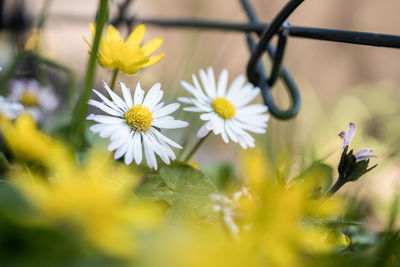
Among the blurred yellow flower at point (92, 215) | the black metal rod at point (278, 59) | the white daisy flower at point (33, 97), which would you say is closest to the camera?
the blurred yellow flower at point (92, 215)

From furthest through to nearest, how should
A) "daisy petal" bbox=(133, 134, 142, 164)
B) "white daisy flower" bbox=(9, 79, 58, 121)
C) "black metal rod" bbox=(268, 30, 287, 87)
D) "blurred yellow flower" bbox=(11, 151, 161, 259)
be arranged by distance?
"white daisy flower" bbox=(9, 79, 58, 121) → "black metal rod" bbox=(268, 30, 287, 87) → "daisy petal" bbox=(133, 134, 142, 164) → "blurred yellow flower" bbox=(11, 151, 161, 259)

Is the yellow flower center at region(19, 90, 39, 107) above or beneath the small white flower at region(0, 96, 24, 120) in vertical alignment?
above

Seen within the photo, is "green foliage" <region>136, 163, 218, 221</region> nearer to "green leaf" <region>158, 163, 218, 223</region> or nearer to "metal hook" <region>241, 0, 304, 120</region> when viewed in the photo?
"green leaf" <region>158, 163, 218, 223</region>

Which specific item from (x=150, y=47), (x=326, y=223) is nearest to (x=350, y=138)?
(x=326, y=223)

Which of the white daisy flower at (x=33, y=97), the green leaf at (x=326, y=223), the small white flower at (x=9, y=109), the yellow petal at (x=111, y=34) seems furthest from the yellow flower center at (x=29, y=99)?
the green leaf at (x=326, y=223)

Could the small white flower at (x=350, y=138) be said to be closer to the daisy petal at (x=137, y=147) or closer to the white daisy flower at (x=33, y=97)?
the daisy petal at (x=137, y=147)

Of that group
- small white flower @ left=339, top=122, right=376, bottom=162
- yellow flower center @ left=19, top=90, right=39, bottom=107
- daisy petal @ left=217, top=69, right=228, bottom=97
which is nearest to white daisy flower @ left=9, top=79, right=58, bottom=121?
yellow flower center @ left=19, top=90, right=39, bottom=107
